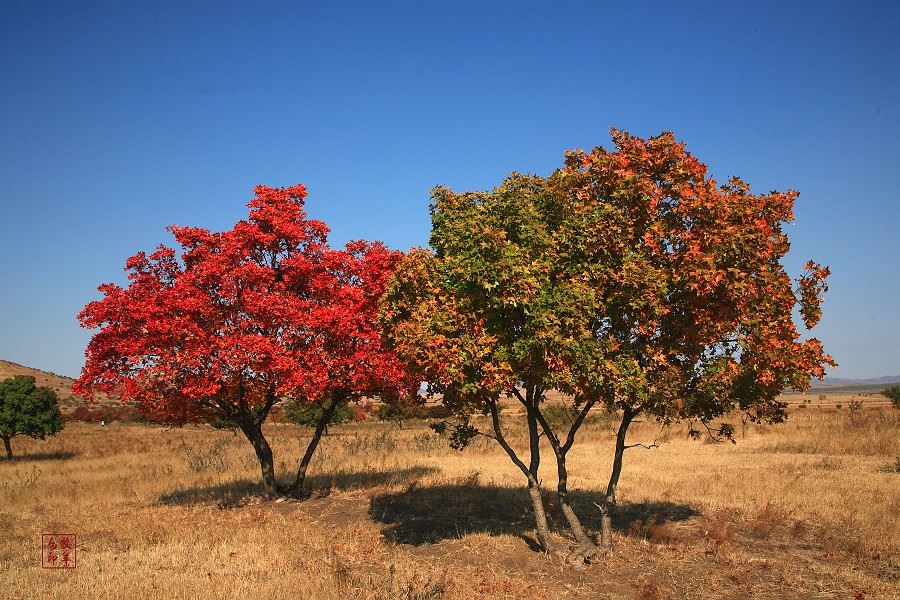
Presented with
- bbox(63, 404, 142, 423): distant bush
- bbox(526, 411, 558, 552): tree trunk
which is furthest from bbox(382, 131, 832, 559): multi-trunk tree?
bbox(63, 404, 142, 423): distant bush

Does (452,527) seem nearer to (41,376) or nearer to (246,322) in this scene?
(246,322)

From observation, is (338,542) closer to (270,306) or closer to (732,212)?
(270,306)

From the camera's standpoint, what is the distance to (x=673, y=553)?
14.1m

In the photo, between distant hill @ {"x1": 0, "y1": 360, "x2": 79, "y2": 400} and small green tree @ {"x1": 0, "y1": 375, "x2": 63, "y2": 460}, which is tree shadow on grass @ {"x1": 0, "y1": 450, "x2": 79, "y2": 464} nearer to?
small green tree @ {"x1": 0, "y1": 375, "x2": 63, "y2": 460}

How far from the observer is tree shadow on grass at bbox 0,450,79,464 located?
38625 mm

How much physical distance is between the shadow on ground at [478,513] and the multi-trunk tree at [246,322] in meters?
4.01

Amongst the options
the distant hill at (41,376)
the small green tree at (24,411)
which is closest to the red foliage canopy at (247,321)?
the small green tree at (24,411)

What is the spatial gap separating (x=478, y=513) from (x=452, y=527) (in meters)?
1.87

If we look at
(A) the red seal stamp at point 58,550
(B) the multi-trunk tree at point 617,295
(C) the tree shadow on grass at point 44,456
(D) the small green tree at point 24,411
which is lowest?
(C) the tree shadow on grass at point 44,456

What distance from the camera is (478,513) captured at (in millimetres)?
18766

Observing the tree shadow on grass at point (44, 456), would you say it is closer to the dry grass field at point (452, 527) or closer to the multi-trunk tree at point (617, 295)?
the dry grass field at point (452, 527)

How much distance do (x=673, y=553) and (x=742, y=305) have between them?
6.25 meters

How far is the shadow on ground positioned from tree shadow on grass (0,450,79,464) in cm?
2913

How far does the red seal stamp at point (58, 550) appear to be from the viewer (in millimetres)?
13797
